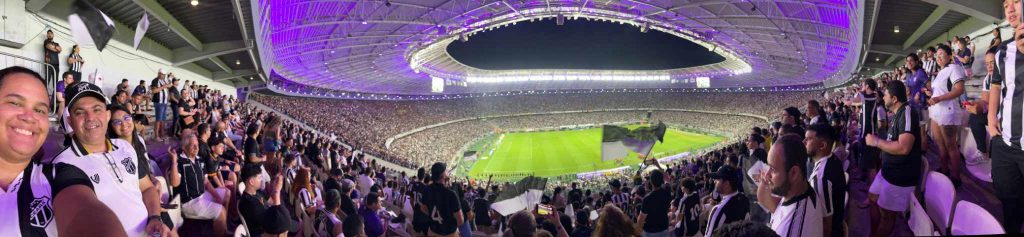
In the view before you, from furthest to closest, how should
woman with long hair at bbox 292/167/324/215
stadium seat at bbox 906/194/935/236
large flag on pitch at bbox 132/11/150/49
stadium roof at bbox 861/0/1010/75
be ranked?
stadium roof at bbox 861/0/1010/75
large flag on pitch at bbox 132/11/150/49
woman with long hair at bbox 292/167/324/215
stadium seat at bbox 906/194/935/236

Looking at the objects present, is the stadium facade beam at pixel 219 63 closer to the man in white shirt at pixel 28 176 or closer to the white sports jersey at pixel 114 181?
the white sports jersey at pixel 114 181

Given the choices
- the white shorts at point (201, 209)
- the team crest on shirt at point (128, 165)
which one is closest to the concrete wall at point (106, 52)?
the white shorts at point (201, 209)

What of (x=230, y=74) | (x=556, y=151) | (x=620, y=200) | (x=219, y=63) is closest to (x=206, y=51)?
(x=219, y=63)

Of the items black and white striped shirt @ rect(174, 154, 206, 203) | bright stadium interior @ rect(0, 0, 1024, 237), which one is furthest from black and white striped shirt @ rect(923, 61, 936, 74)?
black and white striped shirt @ rect(174, 154, 206, 203)

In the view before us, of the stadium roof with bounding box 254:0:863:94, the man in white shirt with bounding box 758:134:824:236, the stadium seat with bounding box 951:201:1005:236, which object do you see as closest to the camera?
the stadium seat with bounding box 951:201:1005:236

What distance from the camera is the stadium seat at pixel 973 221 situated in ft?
7.98

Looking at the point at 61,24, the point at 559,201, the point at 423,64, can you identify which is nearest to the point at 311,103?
the point at 423,64

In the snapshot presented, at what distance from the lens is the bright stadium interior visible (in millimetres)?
2906

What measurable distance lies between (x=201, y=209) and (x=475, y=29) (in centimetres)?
3263

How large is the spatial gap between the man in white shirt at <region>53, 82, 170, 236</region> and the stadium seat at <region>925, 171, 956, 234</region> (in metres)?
4.55

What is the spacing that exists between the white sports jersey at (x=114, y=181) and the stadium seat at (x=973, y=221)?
4.39 meters

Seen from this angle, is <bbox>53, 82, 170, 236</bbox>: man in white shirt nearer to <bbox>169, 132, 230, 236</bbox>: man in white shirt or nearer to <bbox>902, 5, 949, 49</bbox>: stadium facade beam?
<bbox>169, 132, 230, 236</bbox>: man in white shirt

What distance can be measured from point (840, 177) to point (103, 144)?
191 inches

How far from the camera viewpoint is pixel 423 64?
5025 centimetres
